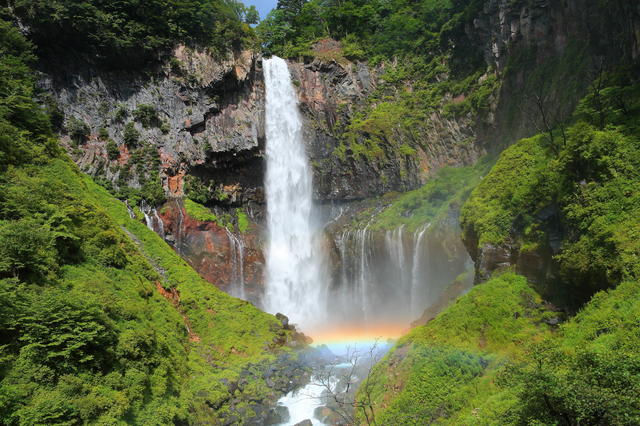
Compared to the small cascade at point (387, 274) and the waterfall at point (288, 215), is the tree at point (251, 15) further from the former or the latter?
the small cascade at point (387, 274)

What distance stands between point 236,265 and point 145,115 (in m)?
13.7

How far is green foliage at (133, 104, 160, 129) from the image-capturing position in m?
29.5

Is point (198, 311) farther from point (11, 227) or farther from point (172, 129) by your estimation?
point (172, 129)

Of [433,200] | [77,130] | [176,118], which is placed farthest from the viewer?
[176,118]

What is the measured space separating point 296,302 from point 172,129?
652 inches

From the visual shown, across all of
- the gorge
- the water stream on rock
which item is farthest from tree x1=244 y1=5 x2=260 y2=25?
the water stream on rock

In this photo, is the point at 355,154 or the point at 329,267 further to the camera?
the point at 355,154

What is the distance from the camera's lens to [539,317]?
1073 cm

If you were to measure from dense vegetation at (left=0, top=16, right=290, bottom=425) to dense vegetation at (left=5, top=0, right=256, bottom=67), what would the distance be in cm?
541

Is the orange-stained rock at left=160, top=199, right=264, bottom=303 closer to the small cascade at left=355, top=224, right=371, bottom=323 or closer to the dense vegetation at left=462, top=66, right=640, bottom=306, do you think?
the small cascade at left=355, top=224, right=371, bottom=323

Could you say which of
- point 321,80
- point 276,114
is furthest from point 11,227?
point 321,80

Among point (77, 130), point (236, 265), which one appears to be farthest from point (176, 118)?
point (236, 265)

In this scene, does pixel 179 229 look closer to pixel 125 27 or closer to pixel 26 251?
pixel 125 27

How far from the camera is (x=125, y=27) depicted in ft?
93.1
